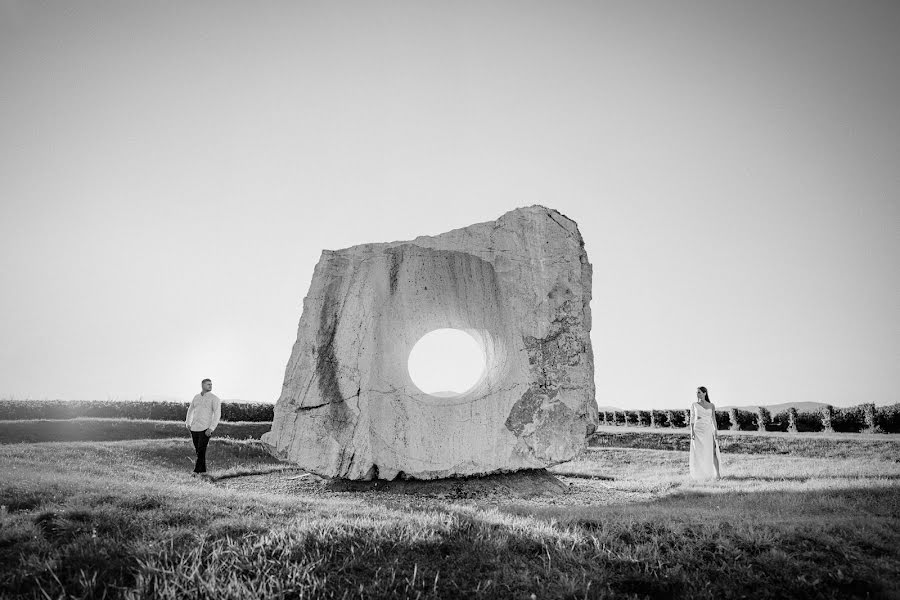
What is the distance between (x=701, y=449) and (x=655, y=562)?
731cm

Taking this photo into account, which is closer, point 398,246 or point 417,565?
point 417,565

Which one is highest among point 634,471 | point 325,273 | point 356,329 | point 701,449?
point 325,273

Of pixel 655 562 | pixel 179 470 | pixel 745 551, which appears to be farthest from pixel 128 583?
pixel 179 470

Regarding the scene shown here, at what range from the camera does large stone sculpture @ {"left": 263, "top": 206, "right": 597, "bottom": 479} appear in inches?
396

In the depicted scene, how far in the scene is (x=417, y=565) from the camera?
4609 mm

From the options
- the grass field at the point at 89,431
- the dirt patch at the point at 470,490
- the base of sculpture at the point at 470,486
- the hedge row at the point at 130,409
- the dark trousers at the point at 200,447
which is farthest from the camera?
the hedge row at the point at 130,409

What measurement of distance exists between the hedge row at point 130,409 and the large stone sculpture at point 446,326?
1578cm

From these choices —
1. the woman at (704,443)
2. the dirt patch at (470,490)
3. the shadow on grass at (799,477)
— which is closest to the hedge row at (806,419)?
the shadow on grass at (799,477)

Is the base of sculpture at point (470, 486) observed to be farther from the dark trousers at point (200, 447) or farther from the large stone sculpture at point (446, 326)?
the dark trousers at point (200, 447)

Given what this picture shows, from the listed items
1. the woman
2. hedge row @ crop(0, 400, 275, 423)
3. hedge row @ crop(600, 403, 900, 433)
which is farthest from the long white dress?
hedge row @ crop(0, 400, 275, 423)

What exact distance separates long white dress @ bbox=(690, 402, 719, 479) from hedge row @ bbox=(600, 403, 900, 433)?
15.3 m

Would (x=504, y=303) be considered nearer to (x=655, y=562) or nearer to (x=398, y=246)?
(x=398, y=246)

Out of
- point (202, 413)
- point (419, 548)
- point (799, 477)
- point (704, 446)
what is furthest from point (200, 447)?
point (799, 477)

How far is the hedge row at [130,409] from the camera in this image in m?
24.5
